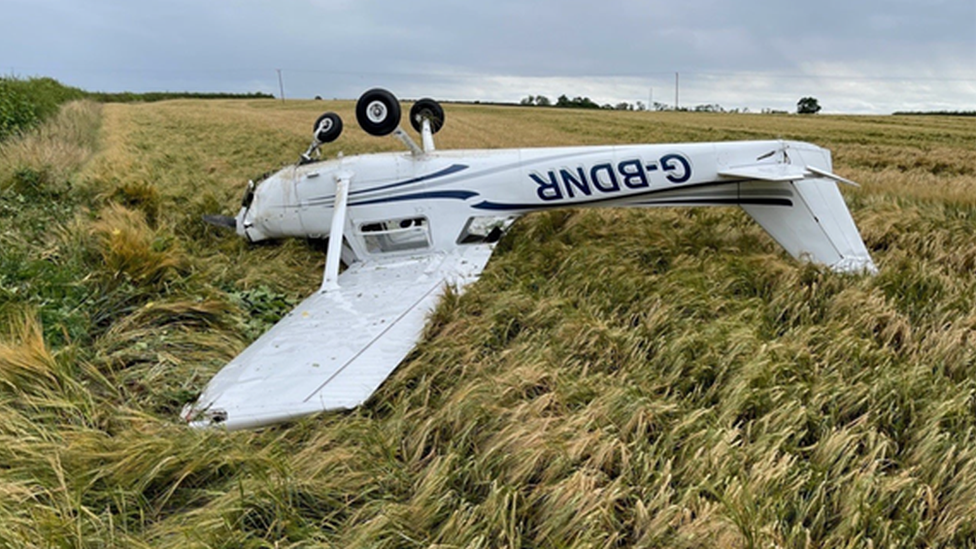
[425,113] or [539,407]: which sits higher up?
[425,113]

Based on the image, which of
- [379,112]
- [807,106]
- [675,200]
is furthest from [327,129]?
[807,106]

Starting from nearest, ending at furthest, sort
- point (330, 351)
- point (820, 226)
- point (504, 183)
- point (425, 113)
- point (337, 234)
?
point (330, 351)
point (820, 226)
point (337, 234)
point (504, 183)
point (425, 113)

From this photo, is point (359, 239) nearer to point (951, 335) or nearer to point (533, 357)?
point (533, 357)

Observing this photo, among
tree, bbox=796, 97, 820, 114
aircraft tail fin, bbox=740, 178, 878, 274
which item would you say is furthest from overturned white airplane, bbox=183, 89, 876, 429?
tree, bbox=796, 97, 820, 114

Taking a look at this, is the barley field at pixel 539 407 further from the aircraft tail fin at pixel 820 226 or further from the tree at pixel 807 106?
the tree at pixel 807 106

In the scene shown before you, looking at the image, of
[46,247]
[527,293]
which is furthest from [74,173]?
[527,293]

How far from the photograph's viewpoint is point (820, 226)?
13.9 ft

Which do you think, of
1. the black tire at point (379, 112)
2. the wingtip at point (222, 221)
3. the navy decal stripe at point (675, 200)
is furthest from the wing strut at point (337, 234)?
the wingtip at point (222, 221)

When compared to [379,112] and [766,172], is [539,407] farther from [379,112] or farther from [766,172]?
[379,112]

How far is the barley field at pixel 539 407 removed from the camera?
1.92 metres

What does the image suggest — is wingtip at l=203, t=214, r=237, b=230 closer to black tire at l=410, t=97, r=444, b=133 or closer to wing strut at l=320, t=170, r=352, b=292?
wing strut at l=320, t=170, r=352, b=292

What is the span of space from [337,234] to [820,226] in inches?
160

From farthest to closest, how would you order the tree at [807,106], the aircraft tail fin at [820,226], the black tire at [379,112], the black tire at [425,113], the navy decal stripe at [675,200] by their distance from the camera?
the tree at [807,106] → the black tire at [425,113] → the black tire at [379,112] → the navy decal stripe at [675,200] → the aircraft tail fin at [820,226]

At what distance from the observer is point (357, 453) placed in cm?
235
